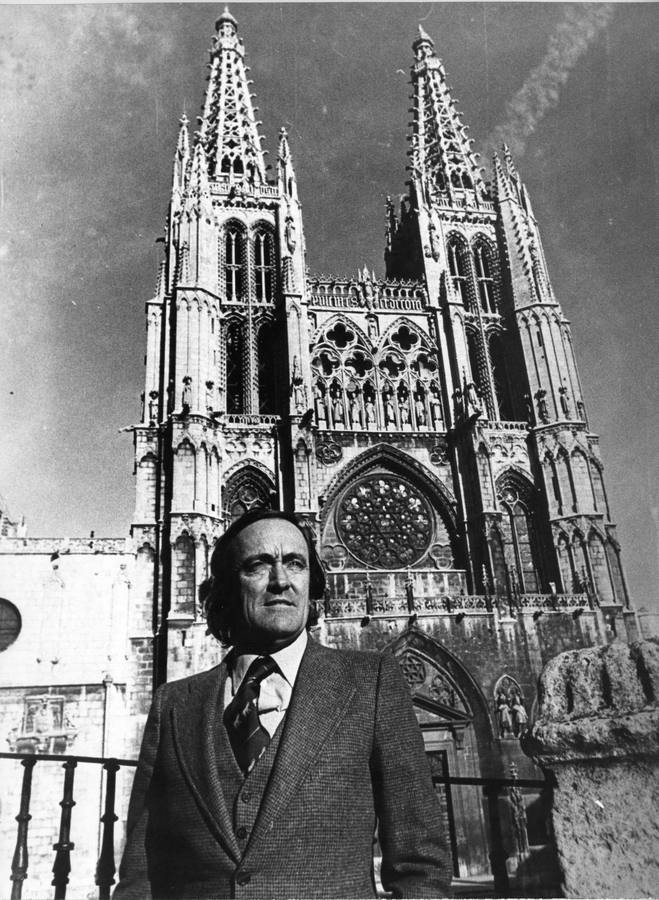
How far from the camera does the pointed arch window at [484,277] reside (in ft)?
75.8

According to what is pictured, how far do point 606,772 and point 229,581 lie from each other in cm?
219

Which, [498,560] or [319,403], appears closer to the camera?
[498,560]

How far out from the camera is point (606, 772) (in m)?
3.37

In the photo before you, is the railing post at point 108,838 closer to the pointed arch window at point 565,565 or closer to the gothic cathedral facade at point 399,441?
the gothic cathedral facade at point 399,441

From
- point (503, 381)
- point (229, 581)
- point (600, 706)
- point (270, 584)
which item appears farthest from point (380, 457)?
point (270, 584)

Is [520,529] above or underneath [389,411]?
underneath

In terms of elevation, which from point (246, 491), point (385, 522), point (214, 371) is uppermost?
point (214, 371)

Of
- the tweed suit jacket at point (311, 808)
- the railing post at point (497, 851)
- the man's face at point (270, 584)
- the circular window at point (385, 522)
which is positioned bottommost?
the railing post at point (497, 851)

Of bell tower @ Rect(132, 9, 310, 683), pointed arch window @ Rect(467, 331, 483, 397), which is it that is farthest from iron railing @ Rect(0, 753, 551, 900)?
pointed arch window @ Rect(467, 331, 483, 397)

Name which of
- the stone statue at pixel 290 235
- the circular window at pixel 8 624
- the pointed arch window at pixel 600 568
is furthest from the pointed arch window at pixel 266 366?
the pointed arch window at pixel 600 568

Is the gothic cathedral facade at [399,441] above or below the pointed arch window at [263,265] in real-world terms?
below

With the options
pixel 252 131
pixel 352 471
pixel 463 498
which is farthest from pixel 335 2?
pixel 252 131

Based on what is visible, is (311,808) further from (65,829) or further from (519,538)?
(519,538)

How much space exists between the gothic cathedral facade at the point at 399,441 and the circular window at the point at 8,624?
3.06 metres
